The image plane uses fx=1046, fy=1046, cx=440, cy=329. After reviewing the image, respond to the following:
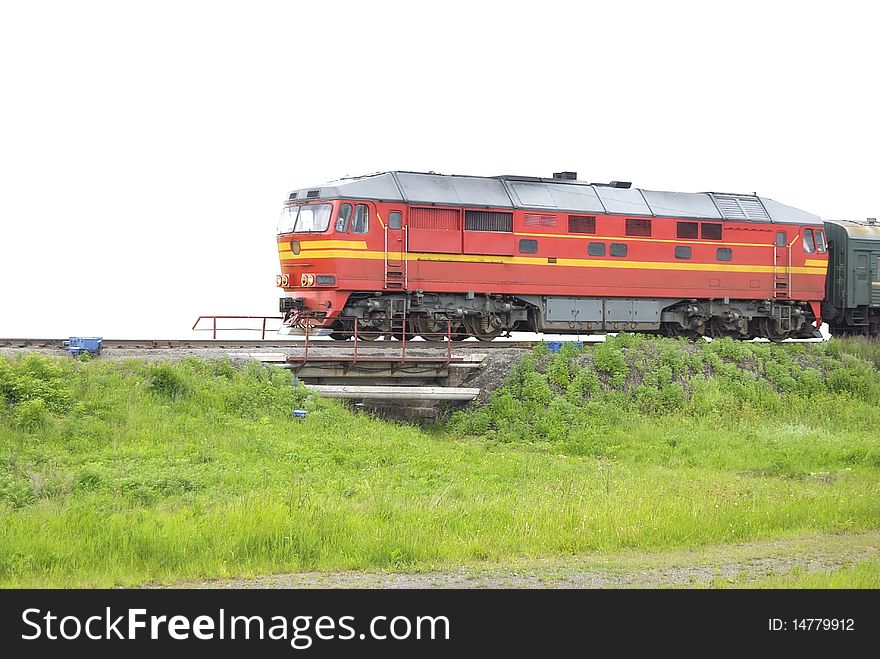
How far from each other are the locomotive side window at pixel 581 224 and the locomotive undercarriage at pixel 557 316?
189cm

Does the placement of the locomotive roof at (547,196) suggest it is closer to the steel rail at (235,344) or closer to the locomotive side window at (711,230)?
the locomotive side window at (711,230)

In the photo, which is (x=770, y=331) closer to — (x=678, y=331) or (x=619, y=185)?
(x=678, y=331)

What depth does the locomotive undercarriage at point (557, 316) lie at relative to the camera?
26.5m

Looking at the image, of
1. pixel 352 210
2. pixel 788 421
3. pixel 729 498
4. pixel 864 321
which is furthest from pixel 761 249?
pixel 729 498

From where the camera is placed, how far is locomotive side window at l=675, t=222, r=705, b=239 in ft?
98.3

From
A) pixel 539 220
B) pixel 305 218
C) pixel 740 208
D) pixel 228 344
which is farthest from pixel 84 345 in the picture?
pixel 740 208

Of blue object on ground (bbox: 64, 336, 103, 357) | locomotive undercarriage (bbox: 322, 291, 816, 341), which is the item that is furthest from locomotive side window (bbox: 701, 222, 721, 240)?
blue object on ground (bbox: 64, 336, 103, 357)

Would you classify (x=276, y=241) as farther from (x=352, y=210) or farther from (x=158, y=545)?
(x=158, y=545)

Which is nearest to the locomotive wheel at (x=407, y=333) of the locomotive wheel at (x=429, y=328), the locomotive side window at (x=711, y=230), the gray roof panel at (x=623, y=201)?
the locomotive wheel at (x=429, y=328)

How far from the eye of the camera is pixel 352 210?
26.0 meters

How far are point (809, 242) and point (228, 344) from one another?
18391 millimetres

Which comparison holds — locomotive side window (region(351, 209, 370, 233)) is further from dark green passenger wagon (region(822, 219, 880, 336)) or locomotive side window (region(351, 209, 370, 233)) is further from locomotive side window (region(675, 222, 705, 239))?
dark green passenger wagon (region(822, 219, 880, 336))

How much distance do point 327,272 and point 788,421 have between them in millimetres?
11800

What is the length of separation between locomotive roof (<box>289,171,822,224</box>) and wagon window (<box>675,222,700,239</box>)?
0.29m
